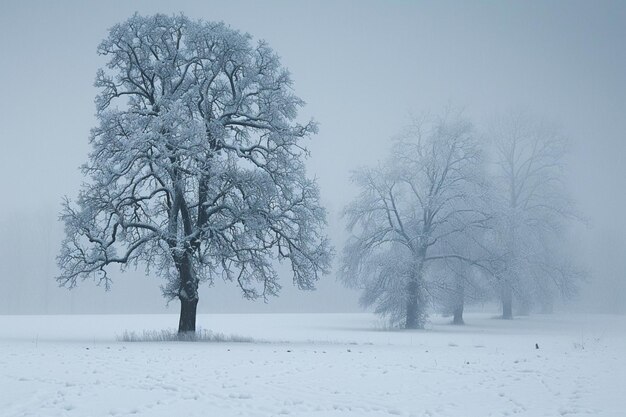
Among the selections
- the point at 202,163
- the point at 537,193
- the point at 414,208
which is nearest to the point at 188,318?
the point at 202,163

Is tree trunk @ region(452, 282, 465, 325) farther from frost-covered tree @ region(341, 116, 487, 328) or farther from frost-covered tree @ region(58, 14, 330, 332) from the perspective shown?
frost-covered tree @ region(58, 14, 330, 332)

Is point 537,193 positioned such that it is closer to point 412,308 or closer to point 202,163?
point 412,308

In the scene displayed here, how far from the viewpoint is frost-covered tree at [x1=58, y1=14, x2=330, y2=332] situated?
2481 centimetres

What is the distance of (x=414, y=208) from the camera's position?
41031mm

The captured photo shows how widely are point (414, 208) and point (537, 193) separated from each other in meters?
14.5

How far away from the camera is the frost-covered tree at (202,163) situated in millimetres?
24812

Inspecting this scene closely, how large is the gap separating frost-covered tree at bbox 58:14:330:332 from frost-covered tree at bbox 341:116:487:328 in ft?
40.8

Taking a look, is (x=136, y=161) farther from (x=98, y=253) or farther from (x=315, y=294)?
(x=315, y=294)

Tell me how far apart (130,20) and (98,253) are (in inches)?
372

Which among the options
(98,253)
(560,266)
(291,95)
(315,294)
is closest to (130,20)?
(291,95)

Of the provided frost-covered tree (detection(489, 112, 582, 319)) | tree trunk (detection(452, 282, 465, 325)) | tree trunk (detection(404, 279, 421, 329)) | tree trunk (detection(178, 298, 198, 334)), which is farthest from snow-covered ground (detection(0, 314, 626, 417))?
frost-covered tree (detection(489, 112, 582, 319))

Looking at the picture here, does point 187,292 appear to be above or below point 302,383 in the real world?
above

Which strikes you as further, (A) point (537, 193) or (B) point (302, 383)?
(A) point (537, 193)

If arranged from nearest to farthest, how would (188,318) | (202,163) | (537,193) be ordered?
(202,163), (188,318), (537,193)
